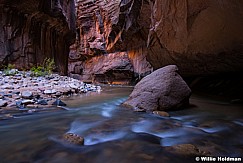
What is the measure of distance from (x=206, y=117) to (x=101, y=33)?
866 inches

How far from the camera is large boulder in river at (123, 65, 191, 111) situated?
3.33m

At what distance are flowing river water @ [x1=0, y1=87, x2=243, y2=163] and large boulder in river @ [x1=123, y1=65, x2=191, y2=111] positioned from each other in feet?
1.39

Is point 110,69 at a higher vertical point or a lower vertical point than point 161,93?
higher

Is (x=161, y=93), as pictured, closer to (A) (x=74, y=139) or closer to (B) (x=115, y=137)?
(B) (x=115, y=137)

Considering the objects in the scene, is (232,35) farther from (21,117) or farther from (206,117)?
(21,117)

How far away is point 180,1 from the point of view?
15.4 ft

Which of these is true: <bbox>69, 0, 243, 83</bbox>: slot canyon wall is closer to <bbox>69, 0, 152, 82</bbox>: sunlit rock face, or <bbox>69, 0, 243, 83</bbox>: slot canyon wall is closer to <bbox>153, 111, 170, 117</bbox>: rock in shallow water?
<bbox>69, 0, 152, 82</bbox>: sunlit rock face

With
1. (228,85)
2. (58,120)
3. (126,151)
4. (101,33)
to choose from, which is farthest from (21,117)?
(101,33)

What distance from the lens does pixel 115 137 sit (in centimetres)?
189

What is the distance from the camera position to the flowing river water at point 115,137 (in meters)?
1.43

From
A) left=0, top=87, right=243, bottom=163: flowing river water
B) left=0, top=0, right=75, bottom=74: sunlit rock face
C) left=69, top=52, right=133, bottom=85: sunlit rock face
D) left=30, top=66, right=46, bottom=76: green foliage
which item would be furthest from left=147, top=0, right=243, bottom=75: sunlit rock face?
left=69, top=52, right=133, bottom=85: sunlit rock face

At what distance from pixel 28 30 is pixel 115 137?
9952 millimetres

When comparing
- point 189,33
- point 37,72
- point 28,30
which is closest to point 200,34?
point 189,33

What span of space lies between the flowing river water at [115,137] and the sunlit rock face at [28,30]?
7531mm
